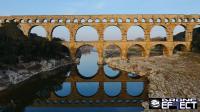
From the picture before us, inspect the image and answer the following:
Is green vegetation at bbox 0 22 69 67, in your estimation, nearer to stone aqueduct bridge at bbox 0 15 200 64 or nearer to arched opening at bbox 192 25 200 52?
stone aqueduct bridge at bbox 0 15 200 64

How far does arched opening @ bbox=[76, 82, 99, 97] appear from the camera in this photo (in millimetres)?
48131

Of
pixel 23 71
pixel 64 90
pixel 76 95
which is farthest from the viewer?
pixel 23 71

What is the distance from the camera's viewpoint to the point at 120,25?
88.9 m

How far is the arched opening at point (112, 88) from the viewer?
48.0 metres

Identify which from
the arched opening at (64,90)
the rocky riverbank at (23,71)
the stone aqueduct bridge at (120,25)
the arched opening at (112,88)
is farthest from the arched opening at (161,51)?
the arched opening at (64,90)

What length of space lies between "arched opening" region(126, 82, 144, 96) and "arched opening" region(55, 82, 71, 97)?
10.3m

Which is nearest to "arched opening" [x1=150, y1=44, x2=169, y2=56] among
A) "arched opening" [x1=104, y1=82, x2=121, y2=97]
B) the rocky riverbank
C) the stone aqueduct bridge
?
the stone aqueduct bridge

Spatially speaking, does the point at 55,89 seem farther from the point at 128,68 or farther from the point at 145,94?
the point at 128,68

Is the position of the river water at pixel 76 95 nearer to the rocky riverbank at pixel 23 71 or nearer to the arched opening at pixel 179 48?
the rocky riverbank at pixel 23 71

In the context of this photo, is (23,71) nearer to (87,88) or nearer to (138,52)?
(87,88)

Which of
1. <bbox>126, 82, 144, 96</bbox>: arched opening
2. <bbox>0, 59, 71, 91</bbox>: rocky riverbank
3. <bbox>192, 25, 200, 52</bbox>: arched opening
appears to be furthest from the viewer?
<bbox>192, 25, 200, 52</bbox>: arched opening

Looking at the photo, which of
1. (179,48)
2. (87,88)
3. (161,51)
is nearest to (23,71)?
(87,88)

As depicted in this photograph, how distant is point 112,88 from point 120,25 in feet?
129

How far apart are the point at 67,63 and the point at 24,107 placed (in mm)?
53691
